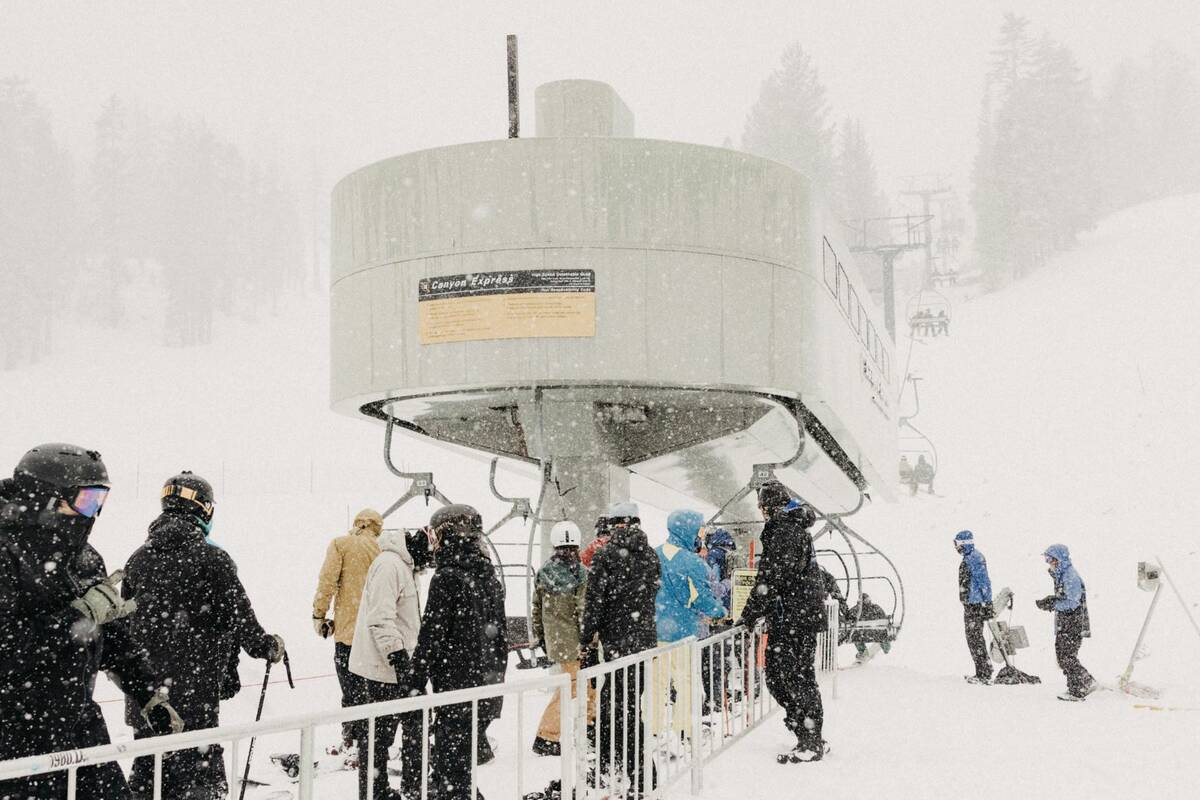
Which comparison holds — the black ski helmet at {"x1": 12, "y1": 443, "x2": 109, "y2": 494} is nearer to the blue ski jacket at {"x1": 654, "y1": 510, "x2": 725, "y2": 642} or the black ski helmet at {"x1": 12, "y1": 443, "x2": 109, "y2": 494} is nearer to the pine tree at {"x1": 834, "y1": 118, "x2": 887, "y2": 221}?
the blue ski jacket at {"x1": 654, "y1": 510, "x2": 725, "y2": 642}

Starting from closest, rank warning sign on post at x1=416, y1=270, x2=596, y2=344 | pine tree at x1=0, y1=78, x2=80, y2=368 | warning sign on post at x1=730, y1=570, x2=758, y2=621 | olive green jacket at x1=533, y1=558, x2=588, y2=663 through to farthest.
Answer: olive green jacket at x1=533, y1=558, x2=588, y2=663, warning sign on post at x1=416, y1=270, x2=596, y2=344, warning sign on post at x1=730, y1=570, x2=758, y2=621, pine tree at x1=0, y1=78, x2=80, y2=368

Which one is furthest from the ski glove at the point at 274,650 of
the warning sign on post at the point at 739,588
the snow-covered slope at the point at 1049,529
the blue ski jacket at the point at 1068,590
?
the blue ski jacket at the point at 1068,590

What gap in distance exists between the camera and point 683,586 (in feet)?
26.6

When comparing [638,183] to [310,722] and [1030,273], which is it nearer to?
[310,722]

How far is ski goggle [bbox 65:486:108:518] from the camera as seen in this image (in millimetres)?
3625

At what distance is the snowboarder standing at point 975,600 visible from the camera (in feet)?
40.5

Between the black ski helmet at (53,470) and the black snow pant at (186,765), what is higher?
the black ski helmet at (53,470)

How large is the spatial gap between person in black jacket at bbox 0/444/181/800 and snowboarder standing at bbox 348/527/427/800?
95.6 inches

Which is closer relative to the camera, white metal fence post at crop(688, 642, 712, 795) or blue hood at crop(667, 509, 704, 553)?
white metal fence post at crop(688, 642, 712, 795)

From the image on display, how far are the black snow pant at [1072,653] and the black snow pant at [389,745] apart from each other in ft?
24.8

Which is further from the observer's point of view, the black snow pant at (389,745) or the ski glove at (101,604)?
the black snow pant at (389,745)

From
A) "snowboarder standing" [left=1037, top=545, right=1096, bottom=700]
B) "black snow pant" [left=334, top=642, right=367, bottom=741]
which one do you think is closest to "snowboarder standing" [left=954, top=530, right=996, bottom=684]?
"snowboarder standing" [left=1037, top=545, right=1096, bottom=700]

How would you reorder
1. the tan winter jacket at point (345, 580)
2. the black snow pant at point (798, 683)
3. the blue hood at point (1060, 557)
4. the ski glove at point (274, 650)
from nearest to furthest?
the ski glove at point (274, 650)
the black snow pant at point (798, 683)
the tan winter jacket at point (345, 580)
the blue hood at point (1060, 557)

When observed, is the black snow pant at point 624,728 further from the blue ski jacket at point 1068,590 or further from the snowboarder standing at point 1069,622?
the blue ski jacket at point 1068,590
